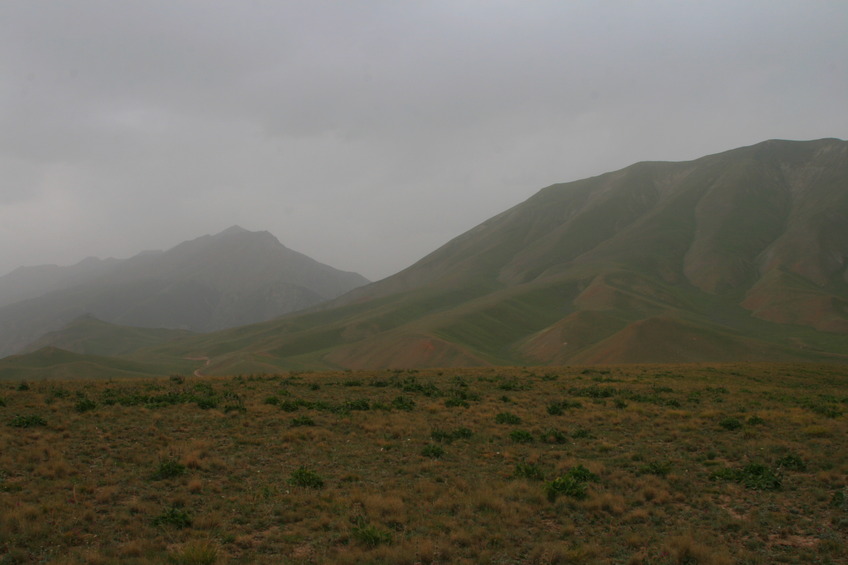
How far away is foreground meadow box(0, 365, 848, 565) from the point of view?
30.3 feet

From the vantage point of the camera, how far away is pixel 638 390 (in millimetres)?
28234

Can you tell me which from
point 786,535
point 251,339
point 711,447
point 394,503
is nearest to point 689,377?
point 711,447

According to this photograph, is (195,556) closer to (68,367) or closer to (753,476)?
(753,476)

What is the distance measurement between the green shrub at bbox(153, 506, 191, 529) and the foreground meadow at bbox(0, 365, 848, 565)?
32 millimetres

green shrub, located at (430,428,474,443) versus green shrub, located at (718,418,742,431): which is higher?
green shrub, located at (430,428,474,443)

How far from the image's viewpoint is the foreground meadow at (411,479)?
9250 millimetres

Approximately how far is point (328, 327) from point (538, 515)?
603ft

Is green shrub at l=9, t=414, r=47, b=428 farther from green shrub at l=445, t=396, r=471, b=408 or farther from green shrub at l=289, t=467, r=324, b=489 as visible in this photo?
green shrub at l=445, t=396, r=471, b=408

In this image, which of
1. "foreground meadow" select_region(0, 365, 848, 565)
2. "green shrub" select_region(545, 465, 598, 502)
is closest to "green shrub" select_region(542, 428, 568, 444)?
"foreground meadow" select_region(0, 365, 848, 565)

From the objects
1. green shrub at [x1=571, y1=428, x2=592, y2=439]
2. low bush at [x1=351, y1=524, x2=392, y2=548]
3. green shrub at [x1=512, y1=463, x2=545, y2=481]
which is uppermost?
low bush at [x1=351, y1=524, x2=392, y2=548]

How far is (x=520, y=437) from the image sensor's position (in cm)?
1717

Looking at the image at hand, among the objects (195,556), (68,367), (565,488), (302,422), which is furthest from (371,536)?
(68,367)

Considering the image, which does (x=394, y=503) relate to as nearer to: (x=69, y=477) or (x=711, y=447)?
(x=69, y=477)

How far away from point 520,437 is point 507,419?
8.93 ft
